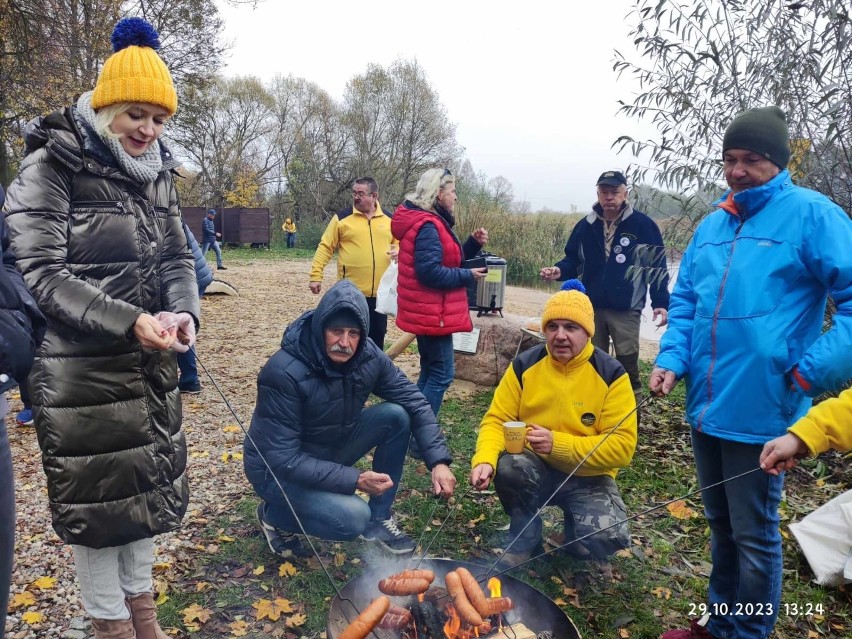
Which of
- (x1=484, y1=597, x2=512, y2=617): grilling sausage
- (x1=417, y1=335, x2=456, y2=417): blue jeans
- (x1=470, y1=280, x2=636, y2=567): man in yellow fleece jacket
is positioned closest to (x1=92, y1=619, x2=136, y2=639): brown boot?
(x1=484, y1=597, x2=512, y2=617): grilling sausage

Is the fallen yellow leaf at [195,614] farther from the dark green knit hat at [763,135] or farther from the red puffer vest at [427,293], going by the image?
the dark green knit hat at [763,135]

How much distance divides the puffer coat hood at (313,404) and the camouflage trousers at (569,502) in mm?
418

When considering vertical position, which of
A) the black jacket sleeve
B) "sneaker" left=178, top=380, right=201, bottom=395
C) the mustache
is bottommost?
"sneaker" left=178, top=380, right=201, bottom=395

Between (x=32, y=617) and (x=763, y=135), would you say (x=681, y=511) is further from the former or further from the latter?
(x=32, y=617)

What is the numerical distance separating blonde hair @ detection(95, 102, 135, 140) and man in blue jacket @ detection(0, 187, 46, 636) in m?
0.42

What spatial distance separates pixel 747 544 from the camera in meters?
2.29

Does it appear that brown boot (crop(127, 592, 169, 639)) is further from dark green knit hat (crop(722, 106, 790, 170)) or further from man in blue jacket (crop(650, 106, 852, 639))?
dark green knit hat (crop(722, 106, 790, 170))

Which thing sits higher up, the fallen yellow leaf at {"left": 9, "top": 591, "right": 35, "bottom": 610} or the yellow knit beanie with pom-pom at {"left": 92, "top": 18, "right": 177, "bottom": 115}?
the yellow knit beanie with pom-pom at {"left": 92, "top": 18, "right": 177, "bottom": 115}

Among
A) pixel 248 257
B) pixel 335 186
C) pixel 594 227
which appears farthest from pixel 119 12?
pixel 335 186

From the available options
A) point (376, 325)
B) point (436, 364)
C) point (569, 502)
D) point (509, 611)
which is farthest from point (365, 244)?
point (509, 611)

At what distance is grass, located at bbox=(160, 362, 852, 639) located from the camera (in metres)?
2.76

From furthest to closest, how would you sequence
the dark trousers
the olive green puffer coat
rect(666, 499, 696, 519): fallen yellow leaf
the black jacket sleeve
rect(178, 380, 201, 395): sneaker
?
rect(178, 380, 201, 395): sneaker, the dark trousers, the black jacket sleeve, rect(666, 499, 696, 519): fallen yellow leaf, the olive green puffer coat

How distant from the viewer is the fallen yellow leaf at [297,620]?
2.67m

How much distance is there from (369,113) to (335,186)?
517 cm
